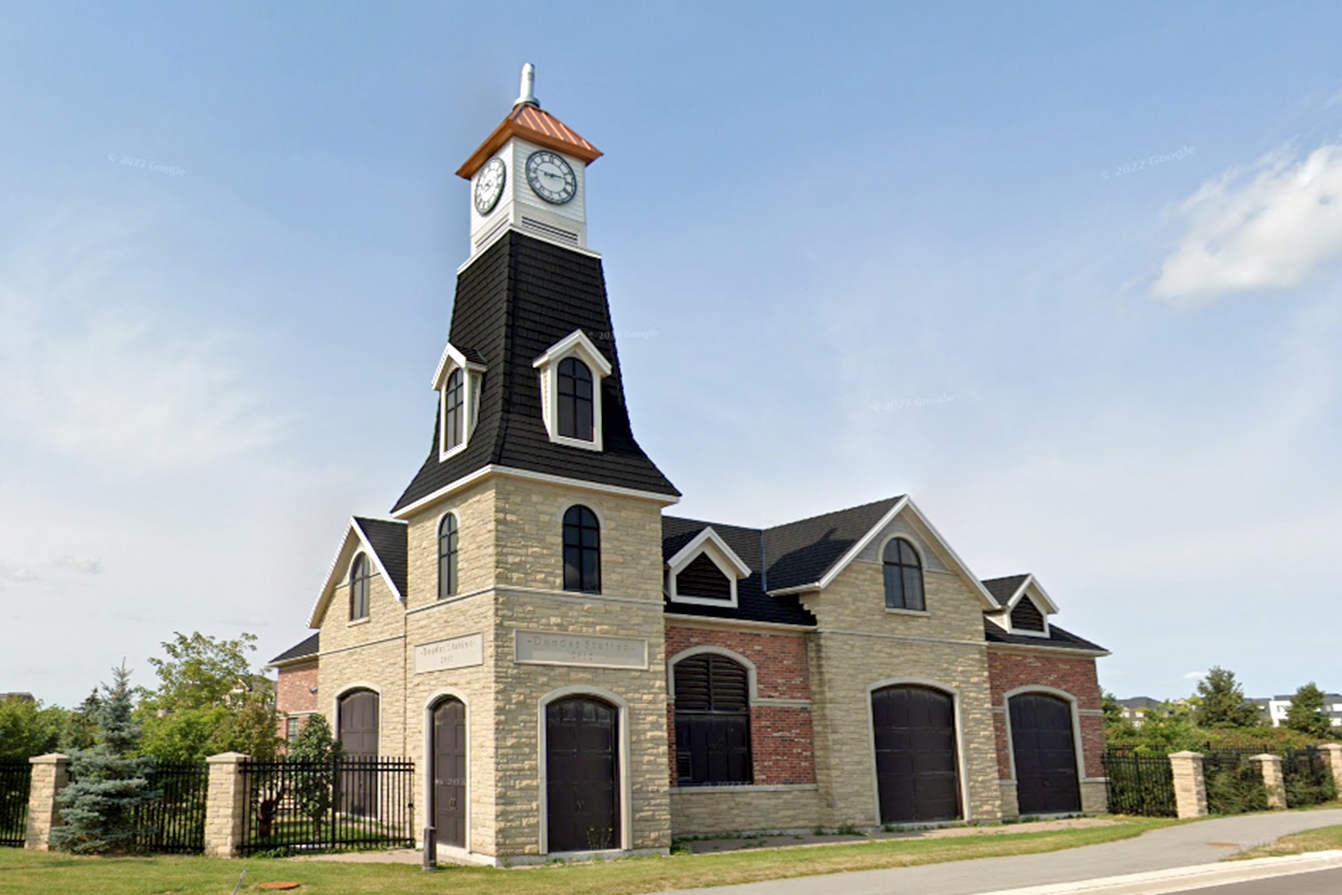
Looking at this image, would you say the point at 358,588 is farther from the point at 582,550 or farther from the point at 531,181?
the point at 531,181

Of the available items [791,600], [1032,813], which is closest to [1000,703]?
[1032,813]

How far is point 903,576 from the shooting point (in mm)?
25422

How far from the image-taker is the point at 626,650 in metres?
19.4

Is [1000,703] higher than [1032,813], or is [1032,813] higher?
[1000,703]

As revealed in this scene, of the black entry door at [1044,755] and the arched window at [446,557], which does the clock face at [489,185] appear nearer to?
the arched window at [446,557]

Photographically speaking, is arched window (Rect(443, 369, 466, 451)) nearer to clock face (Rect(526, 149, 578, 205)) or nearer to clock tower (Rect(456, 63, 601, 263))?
clock tower (Rect(456, 63, 601, 263))

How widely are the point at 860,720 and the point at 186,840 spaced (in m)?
13.9

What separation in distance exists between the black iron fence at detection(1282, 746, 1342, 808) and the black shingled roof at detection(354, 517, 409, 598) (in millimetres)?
24400

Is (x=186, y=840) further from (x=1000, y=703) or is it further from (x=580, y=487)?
(x=1000, y=703)

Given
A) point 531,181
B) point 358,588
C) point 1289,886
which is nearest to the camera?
point 1289,886

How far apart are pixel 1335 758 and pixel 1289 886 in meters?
20.3

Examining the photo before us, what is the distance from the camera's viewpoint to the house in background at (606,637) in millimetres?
18375

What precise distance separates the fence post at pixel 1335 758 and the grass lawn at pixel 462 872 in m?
16.6

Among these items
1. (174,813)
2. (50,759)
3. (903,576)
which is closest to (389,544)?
(174,813)
